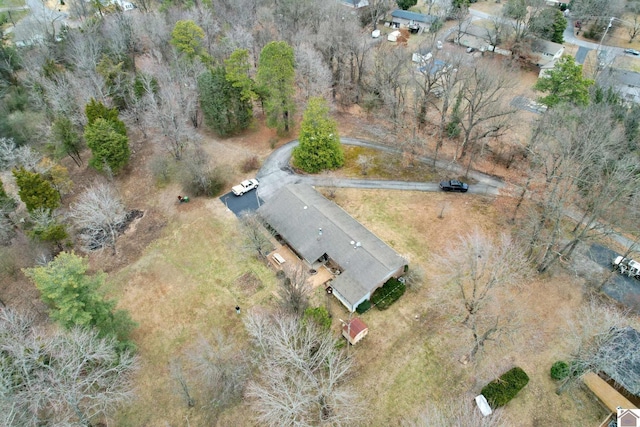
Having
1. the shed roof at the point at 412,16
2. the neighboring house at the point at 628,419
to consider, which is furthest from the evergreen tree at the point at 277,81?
the shed roof at the point at 412,16

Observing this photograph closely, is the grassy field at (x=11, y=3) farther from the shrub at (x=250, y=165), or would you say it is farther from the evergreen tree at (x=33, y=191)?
the shrub at (x=250, y=165)

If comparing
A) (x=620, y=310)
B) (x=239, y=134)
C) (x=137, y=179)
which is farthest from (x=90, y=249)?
(x=620, y=310)

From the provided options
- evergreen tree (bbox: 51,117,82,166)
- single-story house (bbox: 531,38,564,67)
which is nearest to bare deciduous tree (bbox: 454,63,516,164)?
single-story house (bbox: 531,38,564,67)

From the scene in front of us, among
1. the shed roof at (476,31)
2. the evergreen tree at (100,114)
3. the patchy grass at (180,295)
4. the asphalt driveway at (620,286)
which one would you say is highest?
the shed roof at (476,31)

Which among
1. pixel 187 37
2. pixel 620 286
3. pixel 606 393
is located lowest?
pixel 606 393

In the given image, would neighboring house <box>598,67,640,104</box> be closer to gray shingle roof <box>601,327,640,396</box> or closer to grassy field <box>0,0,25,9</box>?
gray shingle roof <box>601,327,640,396</box>

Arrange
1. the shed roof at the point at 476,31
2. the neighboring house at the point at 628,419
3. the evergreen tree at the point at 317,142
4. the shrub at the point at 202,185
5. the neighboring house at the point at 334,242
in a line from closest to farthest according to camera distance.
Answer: the neighboring house at the point at 628,419, the neighboring house at the point at 334,242, the shrub at the point at 202,185, the evergreen tree at the point at 317,142, the shed roof at the point at 476,31

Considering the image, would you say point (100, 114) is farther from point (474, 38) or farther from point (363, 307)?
point (474, 38)

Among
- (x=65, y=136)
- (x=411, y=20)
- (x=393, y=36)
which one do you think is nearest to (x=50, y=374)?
(x=65, y=136)
